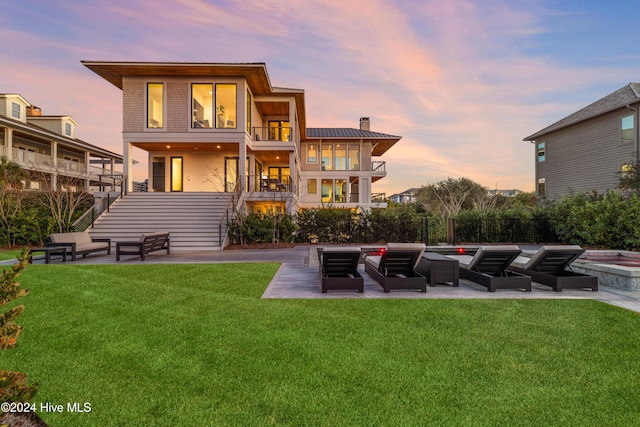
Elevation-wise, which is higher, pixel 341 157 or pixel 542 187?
pixel 341 157

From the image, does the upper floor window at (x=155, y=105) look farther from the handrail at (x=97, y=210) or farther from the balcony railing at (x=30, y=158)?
the balcony railing at (x=30, y=158)

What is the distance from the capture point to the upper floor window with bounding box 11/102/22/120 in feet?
81.6

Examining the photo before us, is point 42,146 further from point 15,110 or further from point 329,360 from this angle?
point 329,360

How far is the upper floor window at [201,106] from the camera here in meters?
17.9

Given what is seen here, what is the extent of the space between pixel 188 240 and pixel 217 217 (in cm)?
200

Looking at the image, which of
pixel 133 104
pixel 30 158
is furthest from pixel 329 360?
pixel 30 158

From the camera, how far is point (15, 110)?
2511 centimetres

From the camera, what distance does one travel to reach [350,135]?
28656mm

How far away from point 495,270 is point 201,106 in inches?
704

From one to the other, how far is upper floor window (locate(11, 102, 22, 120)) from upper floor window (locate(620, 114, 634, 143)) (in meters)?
42.9

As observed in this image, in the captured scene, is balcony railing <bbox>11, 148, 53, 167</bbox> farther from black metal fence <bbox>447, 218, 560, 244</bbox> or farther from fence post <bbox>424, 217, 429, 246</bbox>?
black metal fence <bbox>447, 218, 560, 244</bbox>

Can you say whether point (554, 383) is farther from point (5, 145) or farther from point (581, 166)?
point (5, 145)

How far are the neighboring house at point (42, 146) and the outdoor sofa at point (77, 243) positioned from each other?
11080 millimetres

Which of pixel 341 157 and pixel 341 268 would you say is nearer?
pixel 341 268
